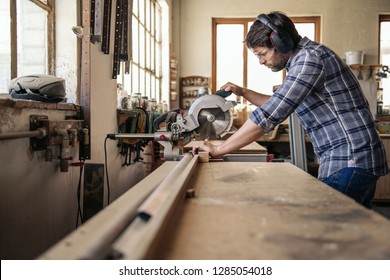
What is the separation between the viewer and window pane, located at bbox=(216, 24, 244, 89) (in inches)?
252

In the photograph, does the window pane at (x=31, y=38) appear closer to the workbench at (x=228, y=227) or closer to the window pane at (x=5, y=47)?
the window pane at (x=5, y=47)

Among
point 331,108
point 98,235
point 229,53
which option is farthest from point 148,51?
point 98,235

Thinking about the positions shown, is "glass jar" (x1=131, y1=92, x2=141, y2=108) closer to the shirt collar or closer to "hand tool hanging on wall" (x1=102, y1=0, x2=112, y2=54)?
"hand tool hanging on wall" (x1=102, y1=0, x2=112, y2=54)

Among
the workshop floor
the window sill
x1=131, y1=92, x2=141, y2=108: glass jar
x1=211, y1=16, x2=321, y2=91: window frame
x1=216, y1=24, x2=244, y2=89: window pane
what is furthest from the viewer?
x1=216, y1=24, x2=244, y2=89: window pane

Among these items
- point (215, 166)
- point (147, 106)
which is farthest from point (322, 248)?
point (147, 106)

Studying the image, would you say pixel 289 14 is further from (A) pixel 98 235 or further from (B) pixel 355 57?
(A) pixel 98 235

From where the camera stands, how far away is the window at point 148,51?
12.8 ft

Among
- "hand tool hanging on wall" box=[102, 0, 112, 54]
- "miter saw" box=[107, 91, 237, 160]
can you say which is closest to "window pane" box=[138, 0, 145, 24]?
"hand tool hanging on wall" box=[102, 0, 112, 54]

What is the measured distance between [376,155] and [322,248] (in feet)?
3.21

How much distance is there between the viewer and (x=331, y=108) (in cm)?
156

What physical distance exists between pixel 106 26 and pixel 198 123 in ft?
3.49

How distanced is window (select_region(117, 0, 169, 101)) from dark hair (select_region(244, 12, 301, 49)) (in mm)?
1730

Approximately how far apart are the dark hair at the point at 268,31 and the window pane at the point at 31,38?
118 centimetres

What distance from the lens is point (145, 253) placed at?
0.62 metres
